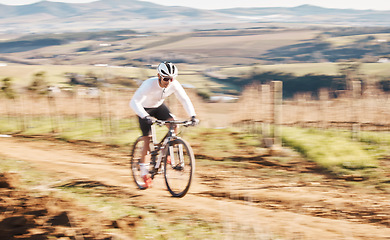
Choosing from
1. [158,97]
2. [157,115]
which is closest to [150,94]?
[158,97]

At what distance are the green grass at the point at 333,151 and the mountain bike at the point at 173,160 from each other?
375cm

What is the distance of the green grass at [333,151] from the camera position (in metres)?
8.85

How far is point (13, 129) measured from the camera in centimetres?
1617

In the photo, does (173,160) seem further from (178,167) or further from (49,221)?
(49,221)

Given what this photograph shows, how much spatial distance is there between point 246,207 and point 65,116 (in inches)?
538

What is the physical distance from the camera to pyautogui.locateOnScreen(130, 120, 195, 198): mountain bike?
20.9ft

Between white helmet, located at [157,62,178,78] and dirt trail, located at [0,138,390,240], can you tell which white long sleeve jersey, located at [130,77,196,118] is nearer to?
white helmet, located at [157,62,178,78]

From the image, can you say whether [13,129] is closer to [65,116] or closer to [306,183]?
[65,116]

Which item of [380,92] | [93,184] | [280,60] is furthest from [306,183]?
[280,60]

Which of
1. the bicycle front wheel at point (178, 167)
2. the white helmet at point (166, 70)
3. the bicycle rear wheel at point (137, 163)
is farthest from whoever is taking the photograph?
the bicycle rear wheel at point (137, 163)

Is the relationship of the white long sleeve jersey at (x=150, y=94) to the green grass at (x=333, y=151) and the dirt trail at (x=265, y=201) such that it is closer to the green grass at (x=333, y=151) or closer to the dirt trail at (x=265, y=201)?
the dirt trail at (x=265, y=201)

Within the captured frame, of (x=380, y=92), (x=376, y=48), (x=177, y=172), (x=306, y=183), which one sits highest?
(x=376, y=48)

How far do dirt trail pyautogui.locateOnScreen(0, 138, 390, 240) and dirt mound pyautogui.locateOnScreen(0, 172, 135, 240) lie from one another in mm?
1011

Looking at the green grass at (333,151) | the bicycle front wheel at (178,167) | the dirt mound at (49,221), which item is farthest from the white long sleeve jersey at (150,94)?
the green grass at (333,151)
